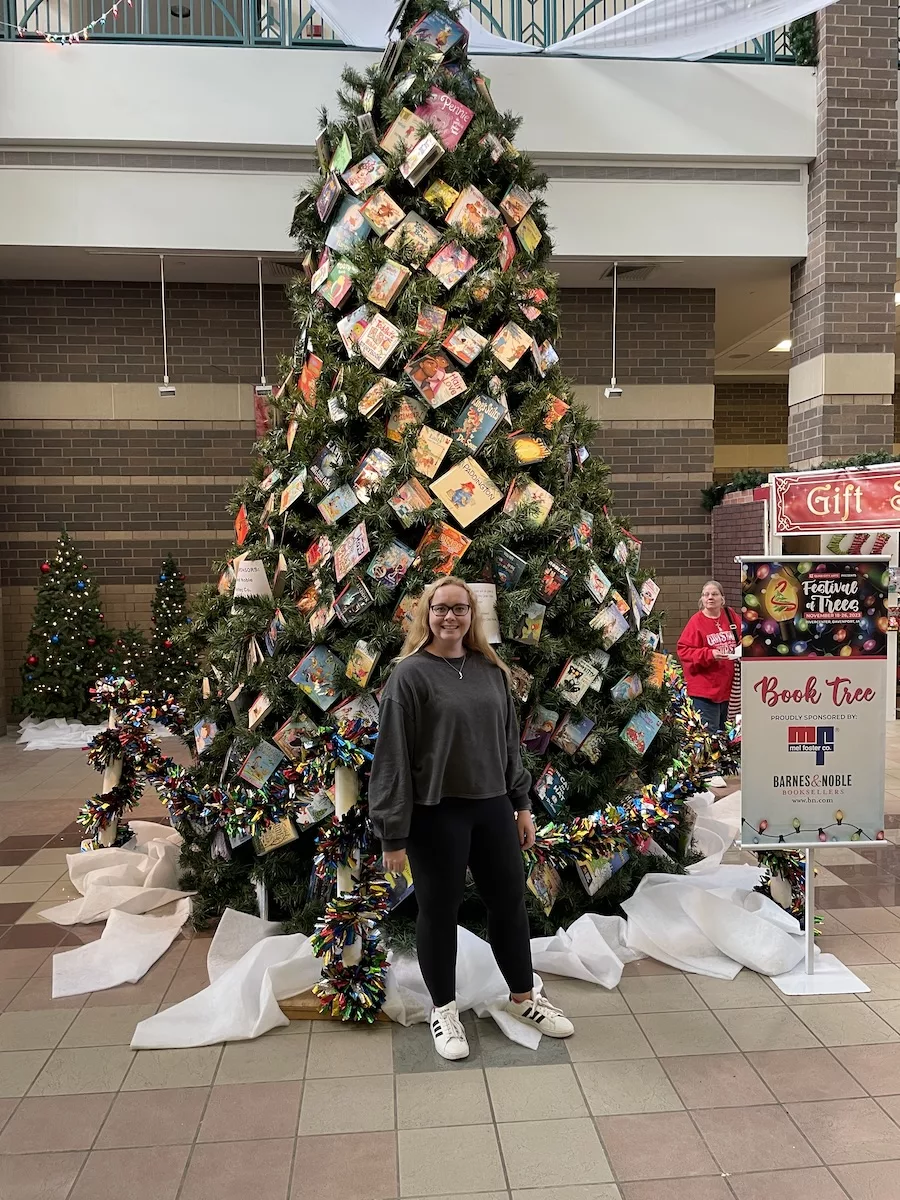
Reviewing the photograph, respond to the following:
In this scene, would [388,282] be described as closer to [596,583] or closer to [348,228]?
[348,228]

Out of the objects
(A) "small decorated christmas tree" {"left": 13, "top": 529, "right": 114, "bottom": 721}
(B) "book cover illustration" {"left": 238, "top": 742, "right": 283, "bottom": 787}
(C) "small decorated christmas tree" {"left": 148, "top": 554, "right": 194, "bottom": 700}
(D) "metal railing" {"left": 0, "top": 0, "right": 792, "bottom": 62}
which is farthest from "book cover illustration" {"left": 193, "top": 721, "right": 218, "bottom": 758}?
(D) "metal railing" {"left": 0, "top": 0, "right": 792, "bottom": 62}

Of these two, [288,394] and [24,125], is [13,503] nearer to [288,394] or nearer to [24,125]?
[24,125]

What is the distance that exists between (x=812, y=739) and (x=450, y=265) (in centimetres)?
242

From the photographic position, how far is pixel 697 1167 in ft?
7.30

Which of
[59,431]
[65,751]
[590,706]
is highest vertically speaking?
[59,431]

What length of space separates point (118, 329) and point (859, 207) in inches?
291

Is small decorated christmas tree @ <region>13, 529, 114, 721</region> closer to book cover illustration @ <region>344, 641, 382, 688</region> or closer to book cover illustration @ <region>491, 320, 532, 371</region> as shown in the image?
book cover illustration @ <region>344, 641, 382, 688</region>

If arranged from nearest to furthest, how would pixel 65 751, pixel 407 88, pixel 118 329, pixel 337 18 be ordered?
pixel 407 88 → pixel 337 18 → pixel 65 751 → pixel 118 329

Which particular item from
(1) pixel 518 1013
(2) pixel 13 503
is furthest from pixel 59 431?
(1) pixel 518 1013

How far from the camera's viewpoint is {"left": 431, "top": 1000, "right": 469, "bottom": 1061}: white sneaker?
271 cm

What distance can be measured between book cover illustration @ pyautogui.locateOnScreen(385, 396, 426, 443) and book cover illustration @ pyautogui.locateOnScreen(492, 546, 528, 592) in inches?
25.3

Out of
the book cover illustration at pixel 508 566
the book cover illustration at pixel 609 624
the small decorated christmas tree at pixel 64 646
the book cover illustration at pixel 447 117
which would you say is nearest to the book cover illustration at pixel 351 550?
the book cover illustration at pixel 508 566

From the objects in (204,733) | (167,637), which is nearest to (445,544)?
(204,733)

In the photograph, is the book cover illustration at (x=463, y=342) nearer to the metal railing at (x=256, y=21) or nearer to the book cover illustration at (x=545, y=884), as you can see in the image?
the book cover illustration at (x=545, y=884)
